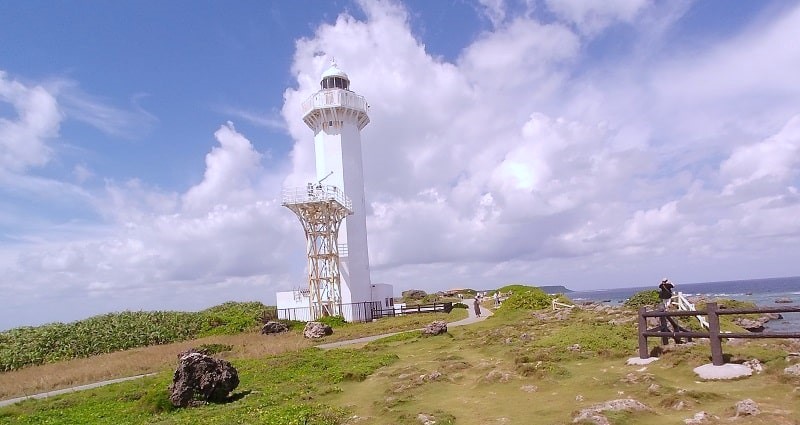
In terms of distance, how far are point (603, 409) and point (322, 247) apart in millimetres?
35353

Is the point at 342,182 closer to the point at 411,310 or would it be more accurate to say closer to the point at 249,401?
the point at 411,310

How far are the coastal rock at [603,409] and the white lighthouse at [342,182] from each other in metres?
34.2

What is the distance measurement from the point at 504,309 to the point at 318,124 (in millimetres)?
22214

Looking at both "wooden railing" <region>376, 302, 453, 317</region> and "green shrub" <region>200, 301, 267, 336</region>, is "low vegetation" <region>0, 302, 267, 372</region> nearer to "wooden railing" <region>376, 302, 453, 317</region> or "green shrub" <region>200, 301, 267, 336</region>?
"green shrub" <region>200, 301, 267, 336</region>

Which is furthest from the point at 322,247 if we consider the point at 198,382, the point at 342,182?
the point at 198,382

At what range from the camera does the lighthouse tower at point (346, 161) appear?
4538cm

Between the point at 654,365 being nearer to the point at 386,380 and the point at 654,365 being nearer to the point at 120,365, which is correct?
the point at 386,380

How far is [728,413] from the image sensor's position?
913 cm

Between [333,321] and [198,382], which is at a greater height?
[333,321]

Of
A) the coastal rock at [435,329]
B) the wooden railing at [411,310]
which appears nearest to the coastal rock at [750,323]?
the wooden railing at [411,310]

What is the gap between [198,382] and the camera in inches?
616

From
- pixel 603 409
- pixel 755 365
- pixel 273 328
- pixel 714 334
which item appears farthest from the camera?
pixel 273 328

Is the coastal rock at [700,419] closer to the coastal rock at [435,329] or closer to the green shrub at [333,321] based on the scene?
the coastal rock at [435,329]

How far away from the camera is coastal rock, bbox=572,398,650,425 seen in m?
9.55
